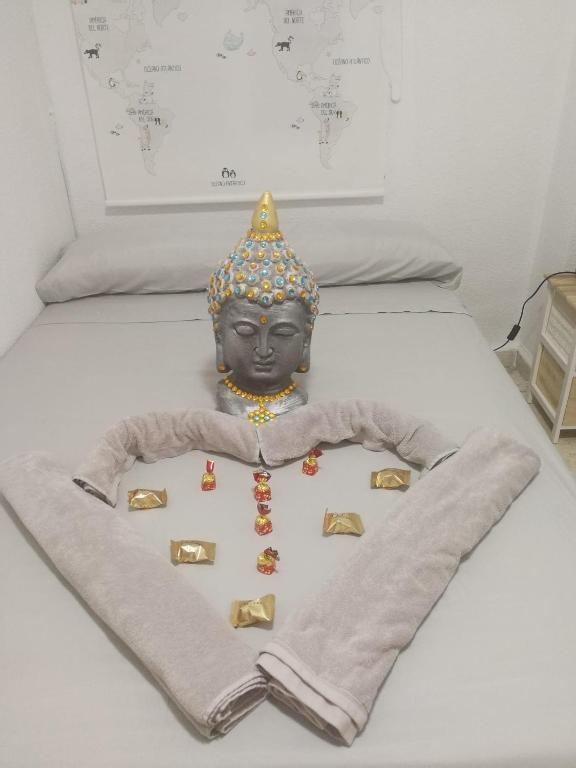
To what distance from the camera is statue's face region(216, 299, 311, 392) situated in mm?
1269

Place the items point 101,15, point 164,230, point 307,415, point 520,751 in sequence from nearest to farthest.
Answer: point 520,751
point 307,415
point 101,15
point 164,230

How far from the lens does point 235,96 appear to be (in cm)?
209

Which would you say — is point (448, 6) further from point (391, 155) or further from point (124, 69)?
point (124, 69)

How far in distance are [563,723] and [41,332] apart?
5.24ft

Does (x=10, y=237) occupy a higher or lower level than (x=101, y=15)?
lower

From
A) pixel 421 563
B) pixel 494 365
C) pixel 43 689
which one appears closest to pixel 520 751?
pixel 421 563

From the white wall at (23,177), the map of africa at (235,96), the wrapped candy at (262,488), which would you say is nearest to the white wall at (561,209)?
the map of africa at (235,96)

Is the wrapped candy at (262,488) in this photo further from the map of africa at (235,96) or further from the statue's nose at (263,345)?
the map of africa at (235,96)

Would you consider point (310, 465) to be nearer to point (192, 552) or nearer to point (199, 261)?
point (192, 552)

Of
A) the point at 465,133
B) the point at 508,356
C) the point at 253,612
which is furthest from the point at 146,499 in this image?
the point at 508,356

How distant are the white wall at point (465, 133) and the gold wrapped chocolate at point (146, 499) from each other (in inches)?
41.7

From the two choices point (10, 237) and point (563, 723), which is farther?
point (10, 237)

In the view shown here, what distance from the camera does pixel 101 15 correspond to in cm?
196

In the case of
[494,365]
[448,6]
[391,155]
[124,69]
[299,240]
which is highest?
[448,6]
